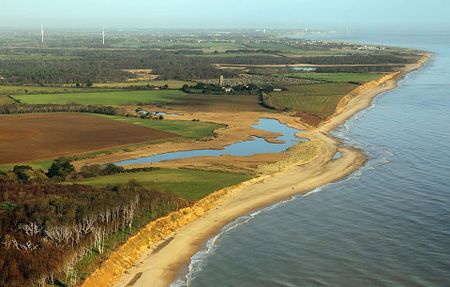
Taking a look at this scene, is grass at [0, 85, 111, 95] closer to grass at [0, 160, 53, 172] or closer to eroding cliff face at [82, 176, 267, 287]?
grass at [0, 160, 53, 172]

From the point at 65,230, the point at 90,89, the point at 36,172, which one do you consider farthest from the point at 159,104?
the point at 65,230

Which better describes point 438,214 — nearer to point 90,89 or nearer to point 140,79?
point 90,89

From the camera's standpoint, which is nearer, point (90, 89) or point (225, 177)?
point (225, 177)

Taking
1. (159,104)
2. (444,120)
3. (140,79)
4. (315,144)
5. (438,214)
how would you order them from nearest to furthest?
1. (438,214)
2. (315,144)
3. (444,120)
4. (159,104)
5. (140,79)

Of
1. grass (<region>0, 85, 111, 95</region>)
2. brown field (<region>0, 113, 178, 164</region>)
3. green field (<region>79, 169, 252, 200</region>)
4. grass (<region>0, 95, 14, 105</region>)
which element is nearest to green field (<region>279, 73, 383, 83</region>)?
grass (<region>0, 85, 111, 95</region>)

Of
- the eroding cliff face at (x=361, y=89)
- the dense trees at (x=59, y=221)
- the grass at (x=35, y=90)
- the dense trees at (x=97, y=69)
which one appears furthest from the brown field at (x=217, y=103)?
the dense trees at (x=59, y=221)

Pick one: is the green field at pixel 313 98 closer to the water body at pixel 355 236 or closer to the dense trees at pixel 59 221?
the water body at pixel 355 236

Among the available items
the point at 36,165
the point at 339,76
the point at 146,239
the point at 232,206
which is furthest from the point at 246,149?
the point at 339,76
